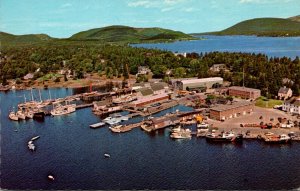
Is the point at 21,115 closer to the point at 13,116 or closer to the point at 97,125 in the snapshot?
the point at 13,116

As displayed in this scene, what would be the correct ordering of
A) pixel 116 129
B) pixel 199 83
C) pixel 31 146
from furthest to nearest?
pixel 199 83
pixel 116 129
pixel 31 146

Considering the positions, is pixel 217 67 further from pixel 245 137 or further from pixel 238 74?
pixel 245 137

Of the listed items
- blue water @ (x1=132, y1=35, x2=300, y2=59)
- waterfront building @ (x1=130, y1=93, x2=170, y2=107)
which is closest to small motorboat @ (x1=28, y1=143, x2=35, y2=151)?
waterfront building @ (x1=130, y1=93, x2=170, y2=107)

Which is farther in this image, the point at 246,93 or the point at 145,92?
the point at 145,92

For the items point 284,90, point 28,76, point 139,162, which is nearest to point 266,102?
point 284,90

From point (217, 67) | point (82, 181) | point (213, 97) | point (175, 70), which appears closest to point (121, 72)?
point (175, 70)

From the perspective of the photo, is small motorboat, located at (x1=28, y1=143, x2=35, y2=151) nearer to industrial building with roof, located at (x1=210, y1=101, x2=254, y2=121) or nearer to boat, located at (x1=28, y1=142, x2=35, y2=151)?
boat, located at (x1=28, y1=142, x2=35, y2=151)
